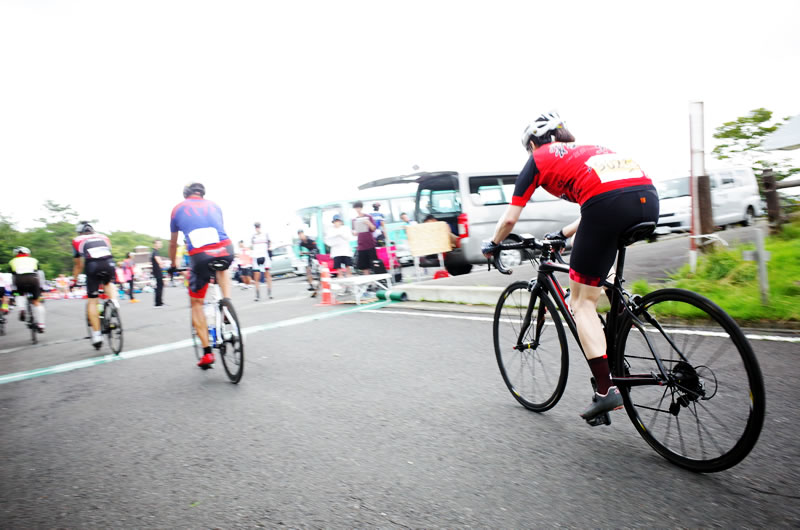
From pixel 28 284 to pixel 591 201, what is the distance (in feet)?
37.1

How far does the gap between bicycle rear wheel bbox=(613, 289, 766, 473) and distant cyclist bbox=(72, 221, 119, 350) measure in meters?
7.19

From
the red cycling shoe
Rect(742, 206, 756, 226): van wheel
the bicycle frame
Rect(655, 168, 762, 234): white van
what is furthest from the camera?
Rect(742, 206, 756, 226): van wheel

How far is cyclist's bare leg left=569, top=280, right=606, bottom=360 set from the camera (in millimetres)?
2574

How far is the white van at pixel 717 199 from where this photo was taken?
48.4 ft

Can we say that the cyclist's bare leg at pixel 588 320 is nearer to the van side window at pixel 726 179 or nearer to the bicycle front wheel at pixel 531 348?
the bicycle front wheel at pixel 531 348

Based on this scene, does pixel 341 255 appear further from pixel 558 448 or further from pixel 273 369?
pixel 558 448

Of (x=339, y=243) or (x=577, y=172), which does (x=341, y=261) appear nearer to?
(x=339, y=243)

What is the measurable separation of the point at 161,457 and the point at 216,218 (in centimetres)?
264

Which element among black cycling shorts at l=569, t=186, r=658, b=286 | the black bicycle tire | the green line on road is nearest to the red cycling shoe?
the green line on road

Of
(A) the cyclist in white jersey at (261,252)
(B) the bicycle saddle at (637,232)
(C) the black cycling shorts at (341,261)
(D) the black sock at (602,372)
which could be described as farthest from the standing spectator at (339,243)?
(B) the bicycle saddle at (637,232)

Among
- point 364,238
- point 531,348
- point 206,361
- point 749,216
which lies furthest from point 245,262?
point 749,216

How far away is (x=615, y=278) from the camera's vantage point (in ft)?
8.46

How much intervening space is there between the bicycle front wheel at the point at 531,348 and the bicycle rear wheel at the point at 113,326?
564 cm

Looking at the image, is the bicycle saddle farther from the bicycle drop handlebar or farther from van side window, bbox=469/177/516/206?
van side window, bbox=469/177/516/206
